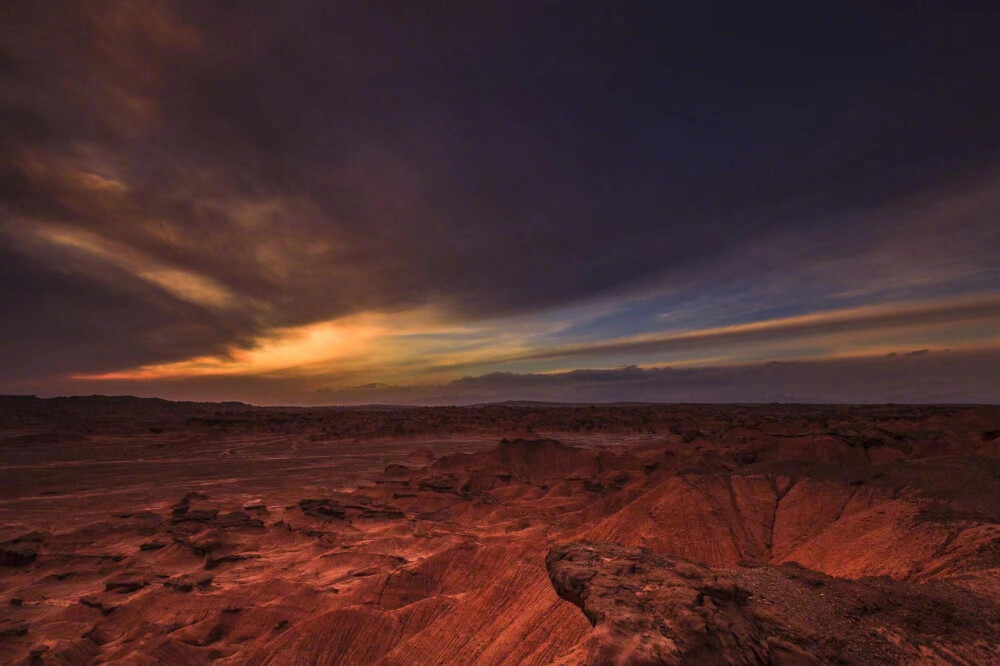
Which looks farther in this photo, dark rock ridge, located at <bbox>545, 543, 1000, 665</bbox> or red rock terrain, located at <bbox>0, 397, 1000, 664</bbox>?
red rock terrain, located at <bbox>0, 397, 1000, 664</bbox>

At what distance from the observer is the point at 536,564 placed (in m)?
9.25

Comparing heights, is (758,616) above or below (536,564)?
above

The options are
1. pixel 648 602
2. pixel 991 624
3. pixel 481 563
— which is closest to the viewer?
pixel 648 602

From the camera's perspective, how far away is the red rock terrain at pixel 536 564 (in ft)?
14.8

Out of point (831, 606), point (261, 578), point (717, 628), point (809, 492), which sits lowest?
point (261, 578)

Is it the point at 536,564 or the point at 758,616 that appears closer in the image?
the point at 758,616

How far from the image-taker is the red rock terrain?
4.52 meters

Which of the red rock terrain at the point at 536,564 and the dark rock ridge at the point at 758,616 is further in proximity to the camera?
the red rock terrain at the point at 536,564

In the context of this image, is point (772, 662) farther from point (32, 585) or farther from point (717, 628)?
point (32, 585)

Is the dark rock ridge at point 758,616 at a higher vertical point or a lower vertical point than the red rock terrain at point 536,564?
higher

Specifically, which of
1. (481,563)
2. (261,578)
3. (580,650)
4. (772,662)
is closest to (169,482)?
(261,578)

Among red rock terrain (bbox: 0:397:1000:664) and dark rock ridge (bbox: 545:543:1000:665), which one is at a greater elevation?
dark rock ridge (bbox: 545:543:1000:665)

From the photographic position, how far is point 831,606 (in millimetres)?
4926

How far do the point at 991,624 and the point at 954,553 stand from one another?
3.32m
